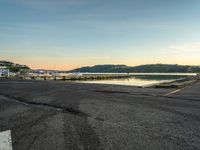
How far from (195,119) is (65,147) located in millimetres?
4490

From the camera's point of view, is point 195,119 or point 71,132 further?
point 195,119

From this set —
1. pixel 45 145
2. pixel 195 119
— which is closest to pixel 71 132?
pixel 45 145

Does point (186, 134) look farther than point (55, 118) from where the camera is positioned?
No

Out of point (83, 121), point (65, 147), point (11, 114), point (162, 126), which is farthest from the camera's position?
point (11, 114)

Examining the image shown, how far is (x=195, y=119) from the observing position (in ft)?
23.1

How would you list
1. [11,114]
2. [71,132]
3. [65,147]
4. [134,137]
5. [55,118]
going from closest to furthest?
[65,147] → [134,137] → [71,132] → [55,118] → [11,114]

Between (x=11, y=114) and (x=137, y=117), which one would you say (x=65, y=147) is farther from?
(x=11, y=114)

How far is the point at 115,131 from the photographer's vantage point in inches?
219

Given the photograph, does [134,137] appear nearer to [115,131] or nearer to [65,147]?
[115,131]

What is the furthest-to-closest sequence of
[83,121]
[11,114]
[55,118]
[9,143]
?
1. [11,114]
2. [55,118]
3. [83,121]
4. [9,143]

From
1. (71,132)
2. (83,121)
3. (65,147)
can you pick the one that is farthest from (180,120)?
(65,147)

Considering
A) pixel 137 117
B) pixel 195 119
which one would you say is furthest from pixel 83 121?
pixel 195 119

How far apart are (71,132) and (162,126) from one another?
2.45m

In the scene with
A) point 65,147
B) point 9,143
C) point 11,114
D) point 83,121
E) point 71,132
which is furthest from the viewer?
point 11,114
